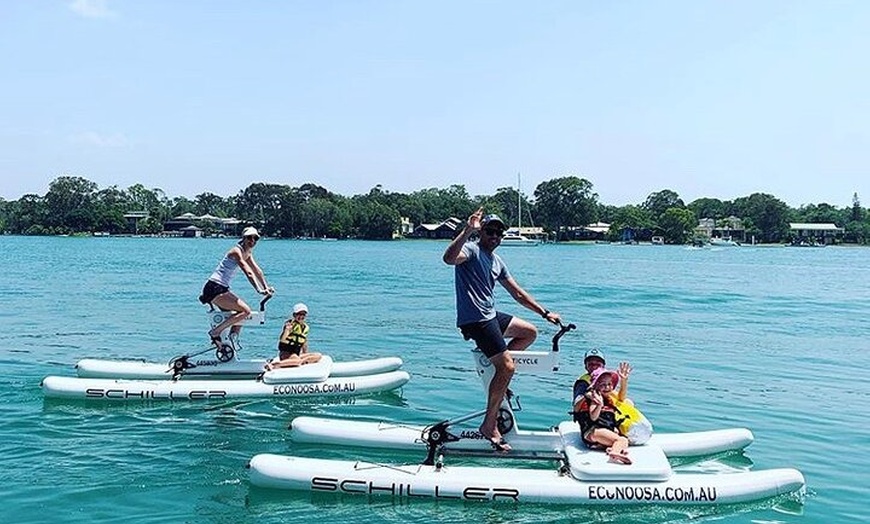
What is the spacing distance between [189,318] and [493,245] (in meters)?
21.7

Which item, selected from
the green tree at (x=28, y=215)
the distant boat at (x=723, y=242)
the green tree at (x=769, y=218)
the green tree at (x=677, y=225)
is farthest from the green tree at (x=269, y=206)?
the green tree at (x=769, y=218)

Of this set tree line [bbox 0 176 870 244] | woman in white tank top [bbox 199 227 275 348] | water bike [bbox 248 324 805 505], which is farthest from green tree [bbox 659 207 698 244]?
water bike [bbox 248 324 805 505]

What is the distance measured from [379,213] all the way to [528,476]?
491 ft

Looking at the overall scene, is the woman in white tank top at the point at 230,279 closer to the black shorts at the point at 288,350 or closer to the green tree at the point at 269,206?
the black shorts at the point at 288,350

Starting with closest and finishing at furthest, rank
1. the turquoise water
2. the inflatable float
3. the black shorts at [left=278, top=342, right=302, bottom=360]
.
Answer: the turquoise water, the inflatable float, the black shorts at [left=278, top=342, right=302, bottom=360]

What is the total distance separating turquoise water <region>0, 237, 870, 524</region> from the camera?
908 cm

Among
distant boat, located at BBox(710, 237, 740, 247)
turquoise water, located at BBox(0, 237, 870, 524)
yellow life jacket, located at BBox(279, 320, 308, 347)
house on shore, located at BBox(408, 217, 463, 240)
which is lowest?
turquoise water, located at BBox(0, 237, 870, 524)

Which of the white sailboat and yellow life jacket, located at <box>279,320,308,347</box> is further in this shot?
the white sailboat

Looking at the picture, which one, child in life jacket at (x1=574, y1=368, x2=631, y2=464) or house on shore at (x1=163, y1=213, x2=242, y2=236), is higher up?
house on shore at (x1=163, y1=213, x2=242, y2=236)

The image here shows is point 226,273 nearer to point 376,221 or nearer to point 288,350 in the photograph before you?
point 288,350

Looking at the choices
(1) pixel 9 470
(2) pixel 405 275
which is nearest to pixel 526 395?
(1) pixel 9 470

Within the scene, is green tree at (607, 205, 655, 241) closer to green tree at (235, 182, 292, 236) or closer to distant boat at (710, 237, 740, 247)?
distant boat at (710, 237, 740, 247)

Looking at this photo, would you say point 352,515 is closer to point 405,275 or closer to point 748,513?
point 748,513

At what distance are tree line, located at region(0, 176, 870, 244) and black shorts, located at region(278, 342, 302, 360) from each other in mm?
141454
